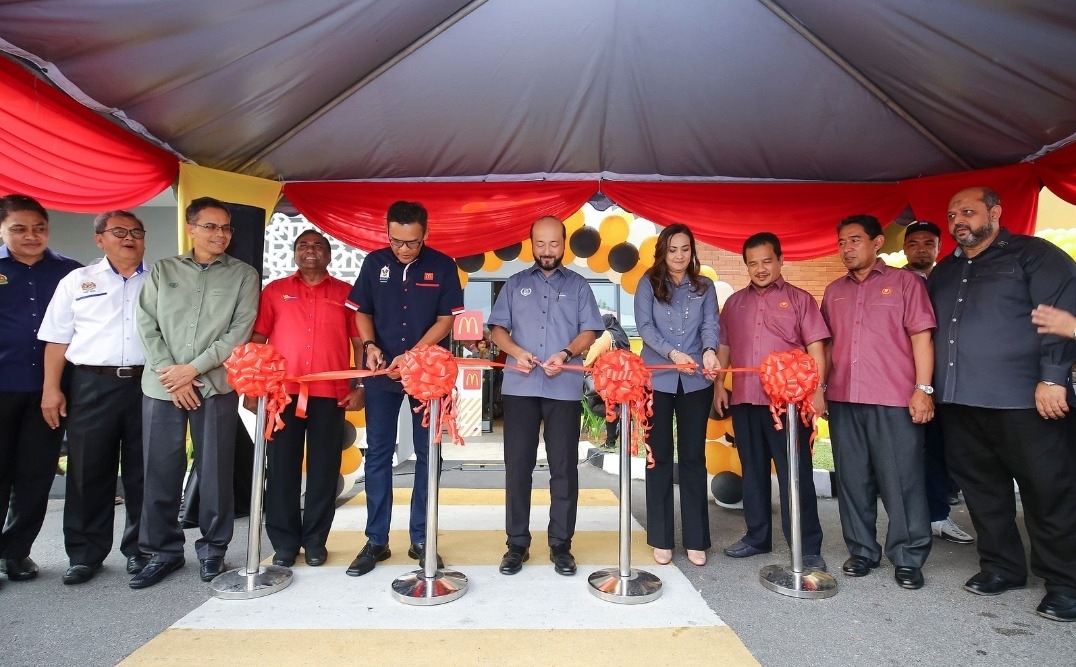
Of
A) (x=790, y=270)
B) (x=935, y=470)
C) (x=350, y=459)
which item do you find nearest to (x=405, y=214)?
(x=350, y=459)

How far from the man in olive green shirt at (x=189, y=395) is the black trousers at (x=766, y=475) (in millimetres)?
2539

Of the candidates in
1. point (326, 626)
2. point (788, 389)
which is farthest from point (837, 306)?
point (326, 626)

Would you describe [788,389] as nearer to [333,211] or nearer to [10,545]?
[333,211]

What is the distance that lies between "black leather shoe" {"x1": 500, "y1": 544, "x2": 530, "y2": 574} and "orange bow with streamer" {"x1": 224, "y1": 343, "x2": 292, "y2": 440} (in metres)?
1.20

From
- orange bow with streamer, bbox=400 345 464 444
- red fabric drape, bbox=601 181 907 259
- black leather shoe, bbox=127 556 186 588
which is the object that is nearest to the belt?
black leather shoe, bbox=127 556 186 588

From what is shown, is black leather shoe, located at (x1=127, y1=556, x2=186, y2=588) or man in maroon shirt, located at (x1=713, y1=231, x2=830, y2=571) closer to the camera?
black leather shoe, located at (x1=127, y1=556, x2=186, y2=588)

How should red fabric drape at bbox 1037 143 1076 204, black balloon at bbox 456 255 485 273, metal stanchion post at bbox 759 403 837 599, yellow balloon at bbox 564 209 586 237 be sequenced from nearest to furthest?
metal stanchion post at bbox 759 403 837 599, red fabric drape at bbox 1037 143 1076 204, black balloon at bbox 456 255 485 273, yellow balloon at bbox 564 209 586 237

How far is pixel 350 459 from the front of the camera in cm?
438

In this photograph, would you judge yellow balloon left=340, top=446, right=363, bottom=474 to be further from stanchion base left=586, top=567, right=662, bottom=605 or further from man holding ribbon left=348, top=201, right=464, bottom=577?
stanchion base left=586, top=567, right=662, bottom=605

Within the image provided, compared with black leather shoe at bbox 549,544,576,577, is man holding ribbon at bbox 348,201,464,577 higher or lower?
higher

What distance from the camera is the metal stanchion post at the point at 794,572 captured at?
8.69 ft

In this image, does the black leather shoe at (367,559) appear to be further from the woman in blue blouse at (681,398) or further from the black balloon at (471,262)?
the black balloon at (471,262)

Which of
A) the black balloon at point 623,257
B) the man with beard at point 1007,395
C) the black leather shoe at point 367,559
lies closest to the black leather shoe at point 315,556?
the black leather shoe at point 367,559

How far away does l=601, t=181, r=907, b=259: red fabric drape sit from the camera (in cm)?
431
